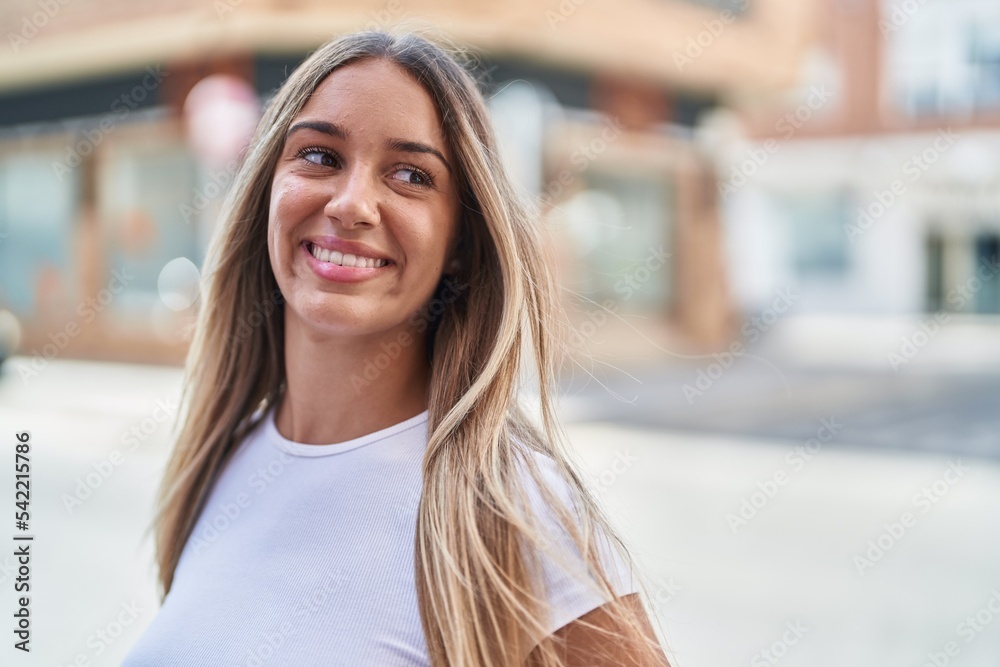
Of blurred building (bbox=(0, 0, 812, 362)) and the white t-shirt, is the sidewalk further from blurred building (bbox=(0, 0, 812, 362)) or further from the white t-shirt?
blurred building (bbox=(0, 0, 812, 362))

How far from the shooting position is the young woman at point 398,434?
3.96 feet

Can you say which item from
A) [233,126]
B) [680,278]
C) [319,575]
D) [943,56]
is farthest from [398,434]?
[943,56]

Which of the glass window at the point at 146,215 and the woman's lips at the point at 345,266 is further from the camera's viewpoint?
the glass window at the point at 146,215

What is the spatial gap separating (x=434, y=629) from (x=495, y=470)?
0.21m

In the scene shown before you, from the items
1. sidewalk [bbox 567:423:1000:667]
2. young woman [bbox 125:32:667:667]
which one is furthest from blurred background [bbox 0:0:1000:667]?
young woman [bbox 125:32:667:667]

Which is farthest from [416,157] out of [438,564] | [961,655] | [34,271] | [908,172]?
[908,172]

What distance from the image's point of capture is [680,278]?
18.2m

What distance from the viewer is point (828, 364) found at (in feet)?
61.7

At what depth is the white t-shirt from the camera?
1.24 m

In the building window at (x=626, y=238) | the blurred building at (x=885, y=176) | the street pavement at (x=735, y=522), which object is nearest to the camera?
the street pavement at (x=735, y=522)

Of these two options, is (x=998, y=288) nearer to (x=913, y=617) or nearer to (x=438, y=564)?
(x=913, y=617)

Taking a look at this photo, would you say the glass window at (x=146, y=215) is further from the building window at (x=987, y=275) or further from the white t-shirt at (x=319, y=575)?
the building window at (x=987, y=275)

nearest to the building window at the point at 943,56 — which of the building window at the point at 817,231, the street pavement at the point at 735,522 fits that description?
the building window at the point at 817,231

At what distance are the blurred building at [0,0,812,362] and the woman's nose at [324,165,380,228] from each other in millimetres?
10913
